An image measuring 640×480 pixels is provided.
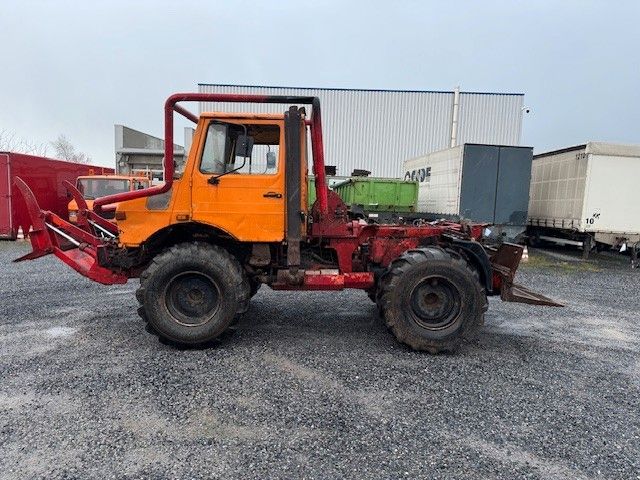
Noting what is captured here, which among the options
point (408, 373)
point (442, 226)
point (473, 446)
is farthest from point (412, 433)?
point (442, 226)

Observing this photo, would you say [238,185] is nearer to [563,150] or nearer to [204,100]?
[204,100]

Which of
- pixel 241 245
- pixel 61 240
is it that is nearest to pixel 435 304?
pixel 241 245

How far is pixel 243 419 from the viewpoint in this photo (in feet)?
11.5

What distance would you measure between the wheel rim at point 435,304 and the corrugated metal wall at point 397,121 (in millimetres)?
17090

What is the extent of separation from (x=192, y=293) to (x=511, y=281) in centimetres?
382

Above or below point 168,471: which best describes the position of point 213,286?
above

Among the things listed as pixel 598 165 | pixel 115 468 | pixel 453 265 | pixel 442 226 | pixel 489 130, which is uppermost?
pixel 489 130

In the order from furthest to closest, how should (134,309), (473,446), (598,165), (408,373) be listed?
(598,165), (134,309), (408,373), (473,446)

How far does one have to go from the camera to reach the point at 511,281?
5.39 meters

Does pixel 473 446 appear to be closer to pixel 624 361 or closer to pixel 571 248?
pixel 624 361

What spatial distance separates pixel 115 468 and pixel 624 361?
5.19 meters

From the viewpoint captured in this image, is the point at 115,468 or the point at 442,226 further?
the point at 442,226

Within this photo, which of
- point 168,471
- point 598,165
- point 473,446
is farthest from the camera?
point 598,165

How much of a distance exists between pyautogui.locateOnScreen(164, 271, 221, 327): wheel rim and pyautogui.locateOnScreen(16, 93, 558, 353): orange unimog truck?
1 cm
